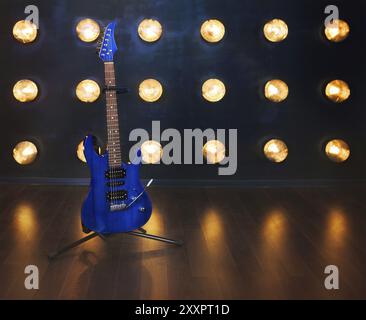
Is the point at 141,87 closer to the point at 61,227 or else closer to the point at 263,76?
the point at 263,76

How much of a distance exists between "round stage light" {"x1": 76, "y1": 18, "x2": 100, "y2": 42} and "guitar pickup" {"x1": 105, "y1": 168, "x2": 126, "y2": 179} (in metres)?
1.63

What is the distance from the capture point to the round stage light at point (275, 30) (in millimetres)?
3830

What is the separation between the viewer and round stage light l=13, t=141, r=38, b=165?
3979 millimetres

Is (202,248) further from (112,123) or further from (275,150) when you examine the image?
(275,150)

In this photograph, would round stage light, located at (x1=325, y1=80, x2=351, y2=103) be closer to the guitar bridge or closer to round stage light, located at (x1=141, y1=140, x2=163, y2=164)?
round stage light, located at (x1=141, y1=140, x2=163, y2=164)

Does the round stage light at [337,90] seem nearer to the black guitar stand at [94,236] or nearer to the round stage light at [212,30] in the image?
the round stage light at [212,30]

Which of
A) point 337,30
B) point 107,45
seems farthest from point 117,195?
point 337,30

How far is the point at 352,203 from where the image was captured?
3.56 m

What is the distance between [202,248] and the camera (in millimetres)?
2695

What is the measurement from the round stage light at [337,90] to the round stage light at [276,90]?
0.36 meters

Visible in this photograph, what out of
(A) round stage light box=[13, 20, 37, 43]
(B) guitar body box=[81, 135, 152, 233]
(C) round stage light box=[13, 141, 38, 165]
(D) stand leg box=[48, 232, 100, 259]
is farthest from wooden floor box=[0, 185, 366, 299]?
(A) round stage light box=[13, 20, 37, 43]

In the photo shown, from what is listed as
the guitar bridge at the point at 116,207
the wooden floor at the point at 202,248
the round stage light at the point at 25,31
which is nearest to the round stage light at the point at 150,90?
the wooden floor at the point at 202,248

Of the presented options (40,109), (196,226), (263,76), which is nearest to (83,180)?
(40,109)

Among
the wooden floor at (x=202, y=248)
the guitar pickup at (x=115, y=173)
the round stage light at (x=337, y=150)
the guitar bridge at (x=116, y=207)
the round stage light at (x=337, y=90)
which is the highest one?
the round stage light at (x=337, y=90)
